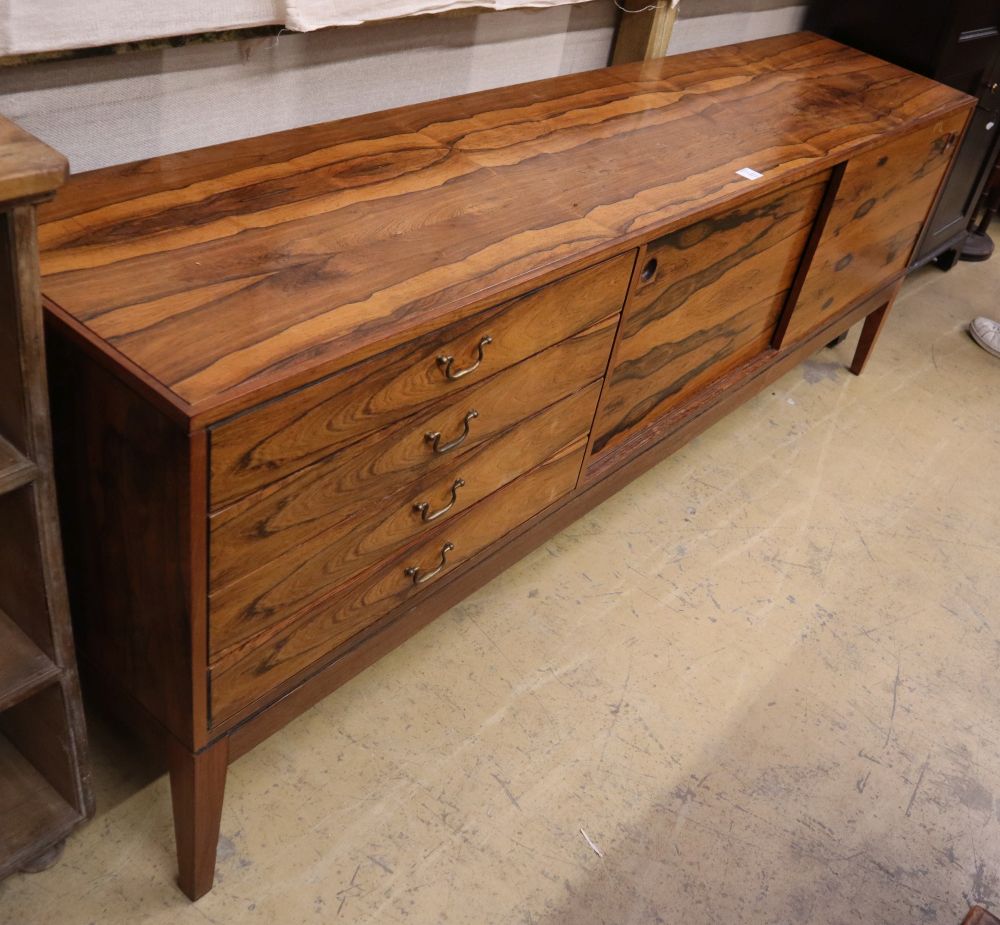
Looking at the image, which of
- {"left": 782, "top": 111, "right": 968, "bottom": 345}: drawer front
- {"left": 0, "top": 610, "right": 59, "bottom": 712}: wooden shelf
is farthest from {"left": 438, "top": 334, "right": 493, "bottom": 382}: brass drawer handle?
{"left": 782, "top": 111, "right": 968, "bottom": 345}: drawer front

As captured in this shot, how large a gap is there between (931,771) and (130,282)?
4.62 ft

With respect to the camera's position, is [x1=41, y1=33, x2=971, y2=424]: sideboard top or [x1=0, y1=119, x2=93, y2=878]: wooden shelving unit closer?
[x1=0, y1=119, x2=93, y2=878]: wooden shelving unit

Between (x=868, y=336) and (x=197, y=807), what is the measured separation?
199cm

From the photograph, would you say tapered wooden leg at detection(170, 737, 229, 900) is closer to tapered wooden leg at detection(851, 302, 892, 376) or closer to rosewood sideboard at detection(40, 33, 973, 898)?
rosewood sideboard at detection(40, 33, 973, 898)

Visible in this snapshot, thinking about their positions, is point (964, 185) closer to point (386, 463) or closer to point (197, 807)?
point (386, 463)

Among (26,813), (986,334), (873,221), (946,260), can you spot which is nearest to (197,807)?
(26,813)

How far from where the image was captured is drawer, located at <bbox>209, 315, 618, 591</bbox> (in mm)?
1104

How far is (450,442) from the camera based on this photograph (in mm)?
1343

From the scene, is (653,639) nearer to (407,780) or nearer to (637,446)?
(637,446)

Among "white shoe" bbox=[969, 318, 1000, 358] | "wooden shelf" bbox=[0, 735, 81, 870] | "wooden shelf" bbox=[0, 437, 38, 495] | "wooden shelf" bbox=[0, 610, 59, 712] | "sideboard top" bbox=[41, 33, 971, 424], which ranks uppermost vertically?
"sideboard top" bbox=[41, 33, 971, 424]

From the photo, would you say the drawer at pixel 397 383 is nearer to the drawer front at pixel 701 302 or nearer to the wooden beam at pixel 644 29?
the drawer front at pixel 701 302

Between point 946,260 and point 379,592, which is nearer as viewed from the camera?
point 379,592

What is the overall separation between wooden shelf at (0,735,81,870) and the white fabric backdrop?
0.87 meters

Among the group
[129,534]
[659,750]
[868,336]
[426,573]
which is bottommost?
[659,750]
